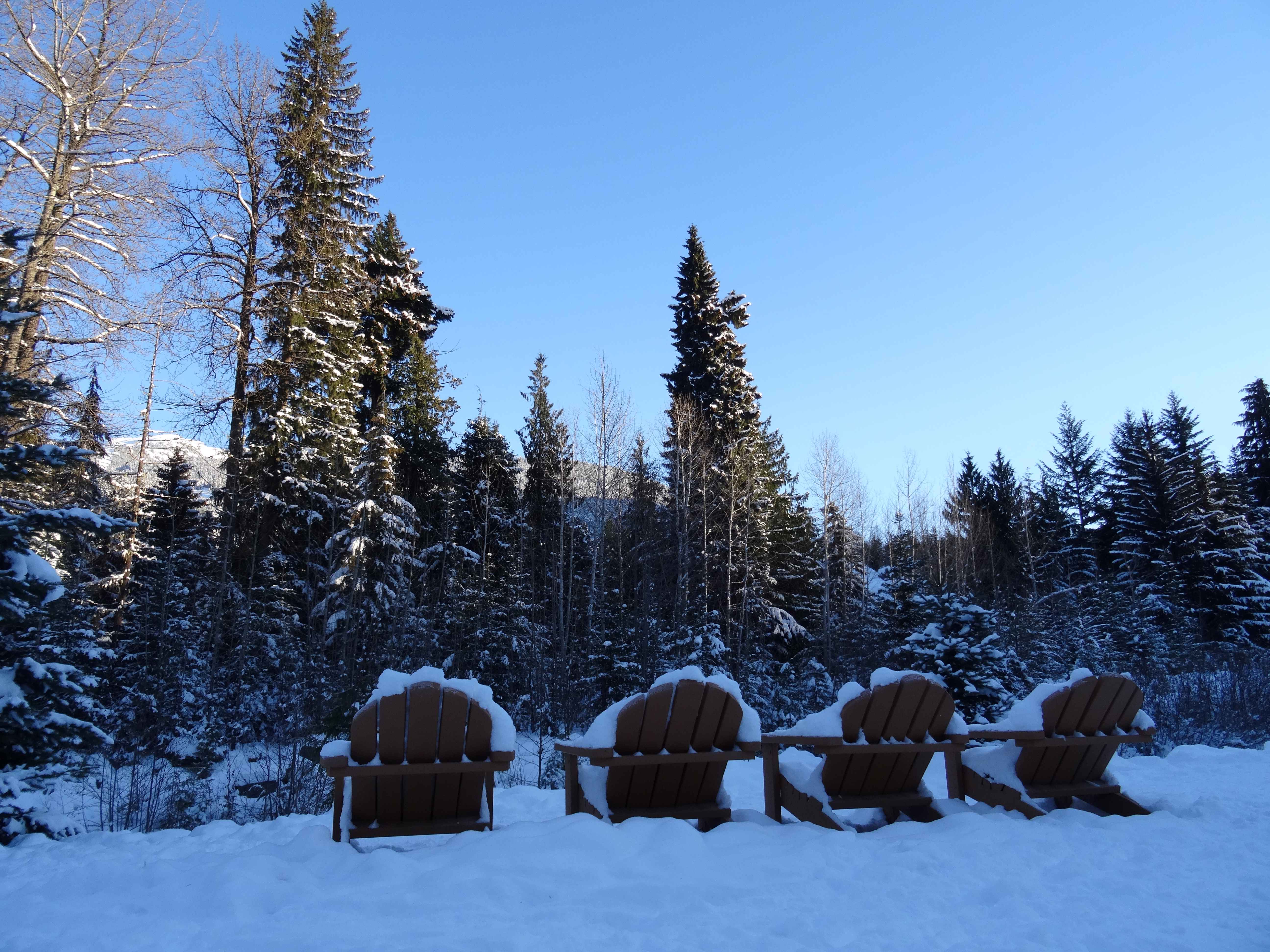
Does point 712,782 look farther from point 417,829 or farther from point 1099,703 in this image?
point 1099,703

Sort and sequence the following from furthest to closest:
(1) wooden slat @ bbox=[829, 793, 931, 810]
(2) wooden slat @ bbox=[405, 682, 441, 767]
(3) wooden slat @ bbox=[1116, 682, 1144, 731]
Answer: (3) wooden slat @ bbox=[1116, 682, 1144, 731], (1) wooden slat @ bbox=[829, 793, 931, 810], (2) wooden slat @ bbox=[405, 682, 441, 767]

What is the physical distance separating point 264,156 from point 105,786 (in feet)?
41.2

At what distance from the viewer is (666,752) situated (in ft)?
12.3

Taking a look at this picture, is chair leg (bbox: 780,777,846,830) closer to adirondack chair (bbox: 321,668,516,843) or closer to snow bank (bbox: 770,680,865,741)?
snow bank (bbox: 770,680,865,741)

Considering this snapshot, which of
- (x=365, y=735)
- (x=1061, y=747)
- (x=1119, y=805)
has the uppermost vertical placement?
(x=365, y=735)

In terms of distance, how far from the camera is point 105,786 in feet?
22.7

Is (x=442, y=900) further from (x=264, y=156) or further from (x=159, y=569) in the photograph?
(x=264, y=156)

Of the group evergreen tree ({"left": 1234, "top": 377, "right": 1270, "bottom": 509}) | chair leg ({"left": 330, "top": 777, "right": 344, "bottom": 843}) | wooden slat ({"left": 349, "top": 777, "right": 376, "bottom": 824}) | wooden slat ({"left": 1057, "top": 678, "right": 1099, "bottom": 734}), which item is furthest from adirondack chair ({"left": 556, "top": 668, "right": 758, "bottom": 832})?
evergreen tree ({"left": 1234, "top": 377, "right": 1270, "bottom": 509})

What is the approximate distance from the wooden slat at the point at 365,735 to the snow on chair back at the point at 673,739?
3.82 feet

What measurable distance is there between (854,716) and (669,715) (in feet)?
3.54

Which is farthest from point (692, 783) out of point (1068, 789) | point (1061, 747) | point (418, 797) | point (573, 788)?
point (1068, 789)

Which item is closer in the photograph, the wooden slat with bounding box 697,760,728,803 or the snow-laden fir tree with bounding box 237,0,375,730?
the wooden slat with bounding box 697,760,728,803

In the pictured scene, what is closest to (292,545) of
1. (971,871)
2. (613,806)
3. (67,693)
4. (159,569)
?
(159,569)

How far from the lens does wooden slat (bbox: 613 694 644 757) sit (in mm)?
3635
